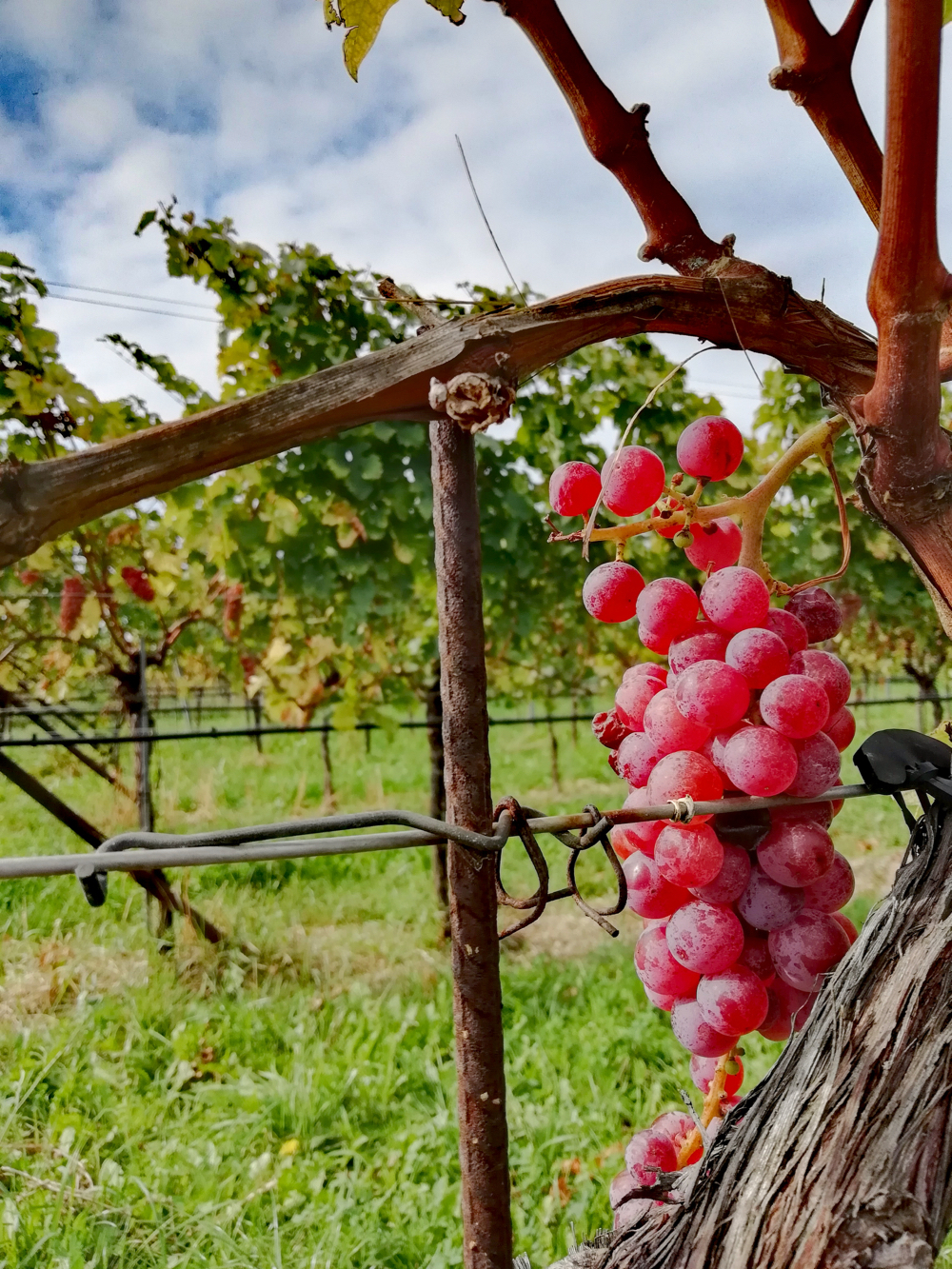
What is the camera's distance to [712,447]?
897 mm

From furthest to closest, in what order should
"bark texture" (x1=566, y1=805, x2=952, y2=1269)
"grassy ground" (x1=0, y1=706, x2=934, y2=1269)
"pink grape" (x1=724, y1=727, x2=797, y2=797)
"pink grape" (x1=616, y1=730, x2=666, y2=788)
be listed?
1. "grassy ground" (x1=0, y1=706, x2=934, y2=1269)
2. "pink grape" (x1=616, y1=730, x2=666, y2=788)
3. "pink grape" (x1=724, y1=727, x2=797, y2=797)
4. "bark texture" (x1=566, y1=805, x2=952, y2=1269)

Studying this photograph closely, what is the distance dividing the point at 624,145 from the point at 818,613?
1.71 feet

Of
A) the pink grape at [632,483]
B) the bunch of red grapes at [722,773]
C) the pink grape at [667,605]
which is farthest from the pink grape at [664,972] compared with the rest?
the pink grape at [632,483]

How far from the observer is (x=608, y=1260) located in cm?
81

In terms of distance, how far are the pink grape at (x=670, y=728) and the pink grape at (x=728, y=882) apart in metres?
0.11

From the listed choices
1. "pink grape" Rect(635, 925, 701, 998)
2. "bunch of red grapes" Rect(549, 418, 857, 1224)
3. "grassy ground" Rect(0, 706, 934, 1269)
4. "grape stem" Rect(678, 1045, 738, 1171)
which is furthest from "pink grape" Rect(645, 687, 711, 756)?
"grassy ground" Rect(0, 706, 934, 1269)

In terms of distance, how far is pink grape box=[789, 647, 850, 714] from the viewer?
2.84 feet

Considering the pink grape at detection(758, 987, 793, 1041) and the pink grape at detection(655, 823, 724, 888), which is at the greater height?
the pink grape at detection(655, 823, 724, 888)

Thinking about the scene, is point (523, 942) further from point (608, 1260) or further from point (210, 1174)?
point (608, 1260)

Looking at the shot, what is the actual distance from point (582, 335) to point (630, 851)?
21.5 inches

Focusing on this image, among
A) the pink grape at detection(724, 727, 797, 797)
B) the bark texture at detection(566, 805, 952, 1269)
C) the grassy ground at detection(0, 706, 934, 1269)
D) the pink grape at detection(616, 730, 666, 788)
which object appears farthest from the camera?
the grassy ground at detection(0, 706, 934, 1269)

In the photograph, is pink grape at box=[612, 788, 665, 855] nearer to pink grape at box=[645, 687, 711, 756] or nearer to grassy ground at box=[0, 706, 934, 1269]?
pink grape at box=[645, 687, 711, 756]

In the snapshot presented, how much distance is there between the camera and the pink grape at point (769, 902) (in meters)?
0.87

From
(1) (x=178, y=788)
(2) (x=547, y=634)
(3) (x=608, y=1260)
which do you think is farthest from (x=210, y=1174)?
(1) (x=178, y=788)
